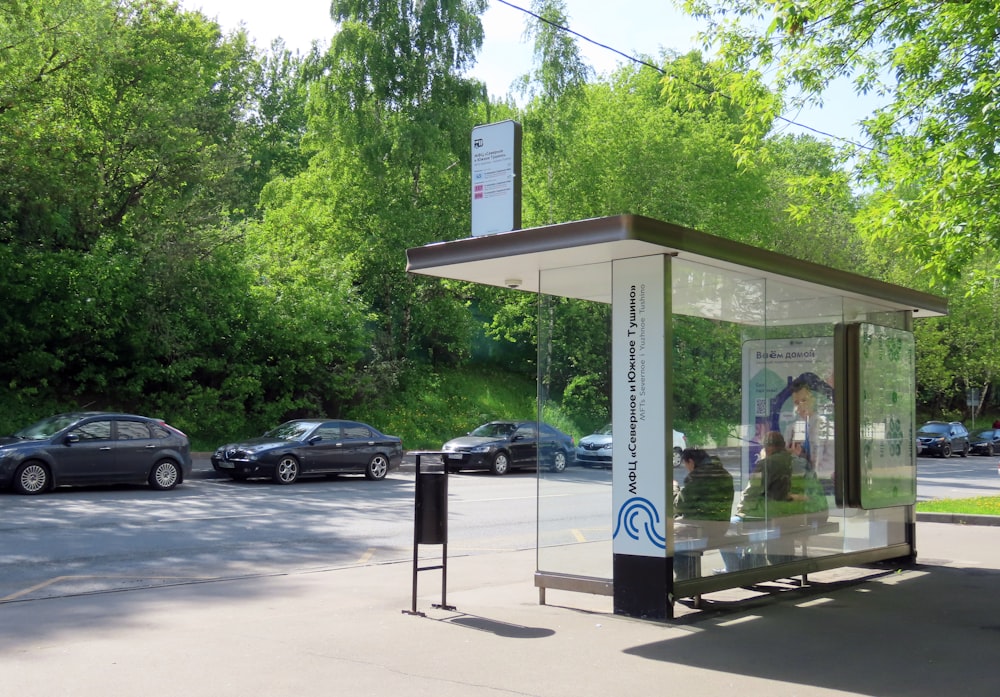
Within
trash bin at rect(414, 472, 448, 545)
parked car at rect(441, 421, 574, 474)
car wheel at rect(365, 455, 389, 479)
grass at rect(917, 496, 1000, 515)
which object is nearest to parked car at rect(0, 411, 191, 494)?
car wheel at rect(365, 455, 389, 479)

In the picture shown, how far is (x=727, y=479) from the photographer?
9.18 meters

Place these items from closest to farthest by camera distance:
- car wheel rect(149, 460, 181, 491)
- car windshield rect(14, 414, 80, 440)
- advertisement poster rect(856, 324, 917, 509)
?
advertisement poster rect(856, 324, 917, 509)
car windshield rect(14, 414, 80, 440)
car wheel rect(149, 460, 181, 491)

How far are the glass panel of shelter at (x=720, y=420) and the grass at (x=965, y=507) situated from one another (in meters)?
7.16

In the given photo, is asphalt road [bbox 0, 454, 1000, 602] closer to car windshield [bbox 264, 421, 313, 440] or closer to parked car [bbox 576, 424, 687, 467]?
parked car [bbox 576, 424, 687, 467]

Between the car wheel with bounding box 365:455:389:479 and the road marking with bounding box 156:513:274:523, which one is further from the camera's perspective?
the car wheel with bounding box 365:455:389:479

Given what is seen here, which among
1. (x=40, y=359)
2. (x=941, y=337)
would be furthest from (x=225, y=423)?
(x=941, y=337)

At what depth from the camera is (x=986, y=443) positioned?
152ft

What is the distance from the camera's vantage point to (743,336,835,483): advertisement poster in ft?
32.0

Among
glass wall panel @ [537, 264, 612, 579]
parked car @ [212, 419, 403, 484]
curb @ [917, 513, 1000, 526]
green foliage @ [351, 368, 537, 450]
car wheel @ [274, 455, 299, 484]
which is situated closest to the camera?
glass wall panel @ [537, 264, 612, 579]

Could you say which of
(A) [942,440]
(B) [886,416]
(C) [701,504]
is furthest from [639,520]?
(A) [942,440]

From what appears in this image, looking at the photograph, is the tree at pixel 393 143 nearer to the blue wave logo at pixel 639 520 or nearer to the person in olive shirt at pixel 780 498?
the person in olive shirt at pixel 780 498

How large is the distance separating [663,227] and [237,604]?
4.97 metres

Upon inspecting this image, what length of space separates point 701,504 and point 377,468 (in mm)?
15298

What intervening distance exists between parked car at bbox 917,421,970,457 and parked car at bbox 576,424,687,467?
124 ft
